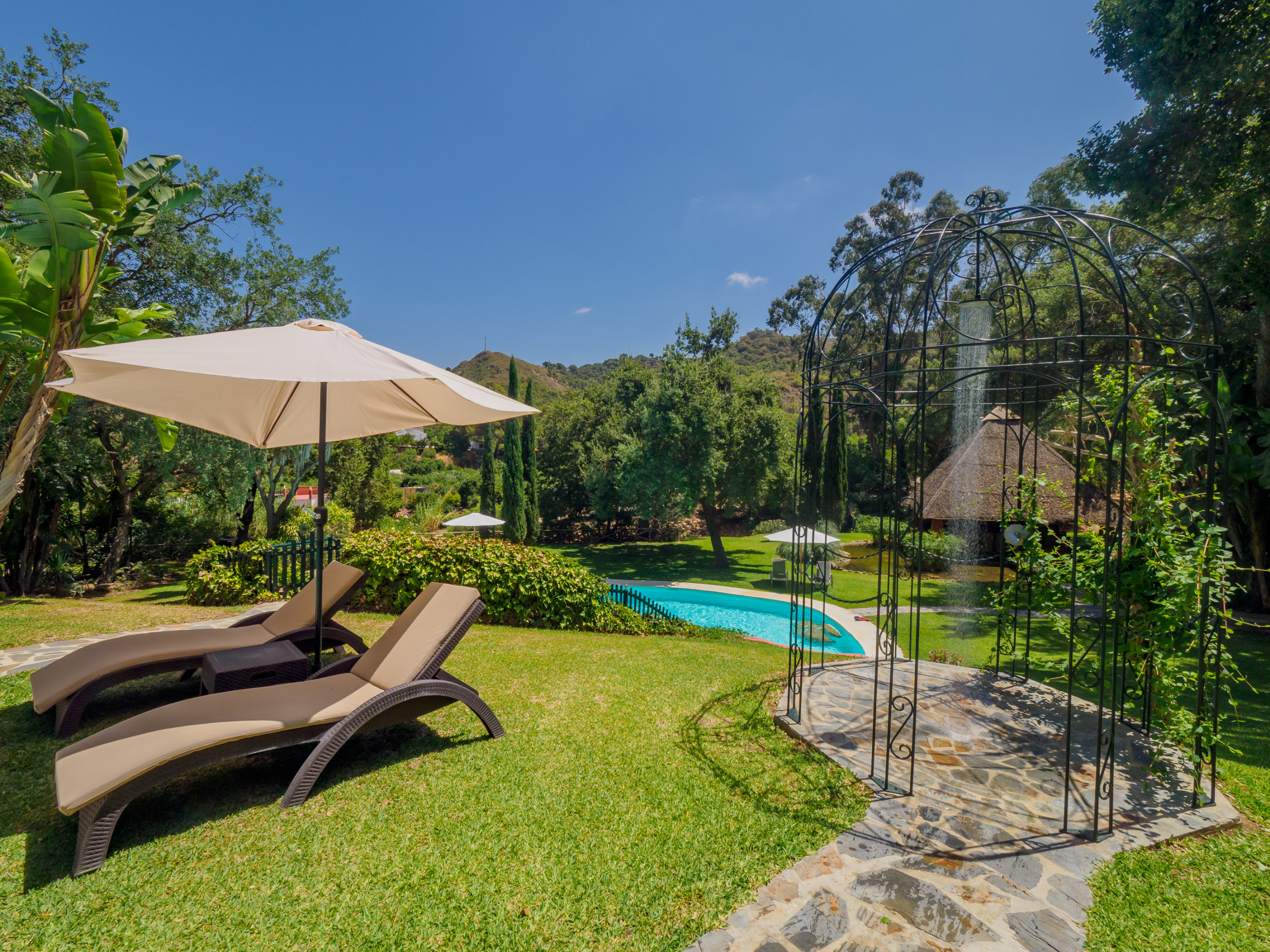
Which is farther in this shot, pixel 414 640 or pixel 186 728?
pixel 414 640

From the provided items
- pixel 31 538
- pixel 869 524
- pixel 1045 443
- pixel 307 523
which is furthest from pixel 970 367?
pixel 869 524

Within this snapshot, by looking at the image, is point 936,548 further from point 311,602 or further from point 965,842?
point 311,602

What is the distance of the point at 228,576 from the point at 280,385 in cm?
562

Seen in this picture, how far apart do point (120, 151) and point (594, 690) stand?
7.96 meters

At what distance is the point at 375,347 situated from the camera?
159 inches

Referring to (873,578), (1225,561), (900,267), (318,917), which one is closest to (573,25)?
(900,267)

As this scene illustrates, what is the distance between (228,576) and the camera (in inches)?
354

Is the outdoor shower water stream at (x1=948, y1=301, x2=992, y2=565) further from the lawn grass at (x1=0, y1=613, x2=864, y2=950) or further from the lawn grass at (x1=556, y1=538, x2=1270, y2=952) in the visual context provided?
the lawn grass at (x1=0, y1=613, x2=864, y2=950)

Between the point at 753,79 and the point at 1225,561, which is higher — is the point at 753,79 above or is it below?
above

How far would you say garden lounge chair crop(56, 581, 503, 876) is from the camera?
2.79m

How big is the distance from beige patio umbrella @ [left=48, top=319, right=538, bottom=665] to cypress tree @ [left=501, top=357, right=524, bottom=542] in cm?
1874

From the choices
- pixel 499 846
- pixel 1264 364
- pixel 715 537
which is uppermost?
pixel 1264 364

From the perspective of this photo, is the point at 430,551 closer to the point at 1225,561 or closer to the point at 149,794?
the point at 149,794

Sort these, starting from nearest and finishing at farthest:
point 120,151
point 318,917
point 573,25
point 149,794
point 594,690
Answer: point 318,917 → point 149,794 → point 594,690 → point 120,151 → point 573,25
